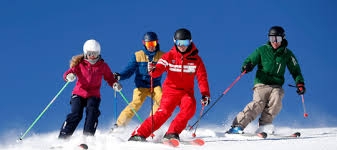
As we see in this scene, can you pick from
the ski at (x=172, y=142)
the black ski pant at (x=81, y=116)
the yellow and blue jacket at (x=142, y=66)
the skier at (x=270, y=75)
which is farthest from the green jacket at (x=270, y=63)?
the black ski pant at (x=81, y=116)

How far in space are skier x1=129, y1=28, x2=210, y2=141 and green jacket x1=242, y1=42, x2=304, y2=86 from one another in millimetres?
1548

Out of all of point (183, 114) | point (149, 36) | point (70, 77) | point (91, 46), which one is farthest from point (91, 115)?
point (149, 36)

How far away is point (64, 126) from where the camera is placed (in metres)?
7.54

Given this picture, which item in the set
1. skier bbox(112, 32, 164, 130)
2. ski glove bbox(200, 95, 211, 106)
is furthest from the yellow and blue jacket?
ski glove bbox(200, 95, 211, 106)

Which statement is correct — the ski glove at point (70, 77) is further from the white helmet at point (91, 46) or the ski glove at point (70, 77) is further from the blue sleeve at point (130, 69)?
the blue sleeve at point (130, 69)

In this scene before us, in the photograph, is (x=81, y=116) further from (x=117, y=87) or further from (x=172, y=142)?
(x=172, y=142)

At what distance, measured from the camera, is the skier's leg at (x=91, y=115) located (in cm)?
744

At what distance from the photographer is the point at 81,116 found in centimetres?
780

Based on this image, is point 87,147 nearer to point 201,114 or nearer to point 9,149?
point 9,149

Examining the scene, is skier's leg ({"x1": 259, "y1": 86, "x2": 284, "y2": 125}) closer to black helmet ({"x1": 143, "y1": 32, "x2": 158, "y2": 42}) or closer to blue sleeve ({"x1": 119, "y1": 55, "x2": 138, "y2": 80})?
black helmet ({"x1": 143, "y1": 32, "x2": 158, "y2": 42})

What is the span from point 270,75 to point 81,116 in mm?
3678

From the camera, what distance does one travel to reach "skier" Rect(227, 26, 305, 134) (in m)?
8.99

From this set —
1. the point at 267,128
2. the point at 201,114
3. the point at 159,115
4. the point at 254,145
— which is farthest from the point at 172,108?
the point at 267,128

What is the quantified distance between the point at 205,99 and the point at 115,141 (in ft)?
5.15
